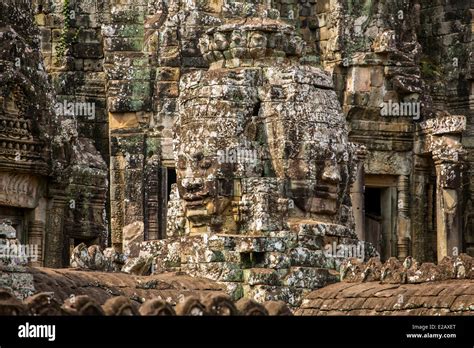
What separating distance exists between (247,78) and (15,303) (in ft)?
40.6

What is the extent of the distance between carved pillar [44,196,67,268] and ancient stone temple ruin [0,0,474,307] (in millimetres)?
34

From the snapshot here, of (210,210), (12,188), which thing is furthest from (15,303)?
(12,188)

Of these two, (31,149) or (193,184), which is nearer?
(193,184)

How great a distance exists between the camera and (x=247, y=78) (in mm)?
48250

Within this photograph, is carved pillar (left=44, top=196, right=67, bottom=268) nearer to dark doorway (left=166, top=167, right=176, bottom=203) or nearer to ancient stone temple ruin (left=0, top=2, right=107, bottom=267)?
ancient stone temple ruin (left=0, top=2, right=107, bottom=267)

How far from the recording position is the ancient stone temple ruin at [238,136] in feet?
157

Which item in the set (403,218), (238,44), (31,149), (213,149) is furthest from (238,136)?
(403,218)

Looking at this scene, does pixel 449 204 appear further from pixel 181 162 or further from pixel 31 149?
pixel 181 162

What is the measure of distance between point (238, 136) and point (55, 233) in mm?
5909

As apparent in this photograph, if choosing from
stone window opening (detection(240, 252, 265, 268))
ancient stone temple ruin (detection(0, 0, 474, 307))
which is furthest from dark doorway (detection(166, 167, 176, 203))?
stone window opening (detection(240, 252, 265, 268))

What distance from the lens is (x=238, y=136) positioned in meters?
47.9

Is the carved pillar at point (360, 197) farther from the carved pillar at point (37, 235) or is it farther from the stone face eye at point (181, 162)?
the stone face eye at point (181, 162)

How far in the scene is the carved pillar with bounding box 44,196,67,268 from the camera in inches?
2074
